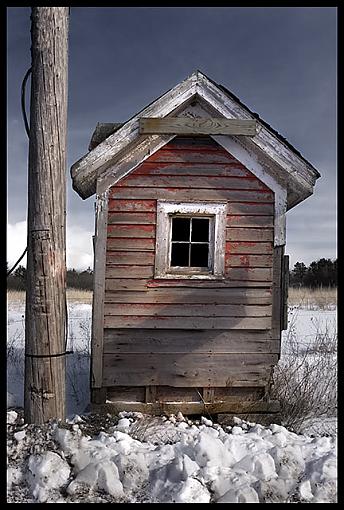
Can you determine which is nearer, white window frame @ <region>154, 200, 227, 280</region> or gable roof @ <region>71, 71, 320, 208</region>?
gable roof @ <region>71, 71, 320, 208</region>

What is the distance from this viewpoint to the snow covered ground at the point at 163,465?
3.66 meters

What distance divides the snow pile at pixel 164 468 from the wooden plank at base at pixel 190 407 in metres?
0.93

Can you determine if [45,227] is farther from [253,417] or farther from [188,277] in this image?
[253,417]

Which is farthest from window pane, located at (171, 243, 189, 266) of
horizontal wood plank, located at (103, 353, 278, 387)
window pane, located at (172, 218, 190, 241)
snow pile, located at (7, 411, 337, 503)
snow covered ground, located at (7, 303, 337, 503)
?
snow pile, located at (7, 411, 337, 503)

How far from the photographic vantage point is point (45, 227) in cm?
437

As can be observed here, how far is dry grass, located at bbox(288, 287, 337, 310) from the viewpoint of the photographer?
18.2 m

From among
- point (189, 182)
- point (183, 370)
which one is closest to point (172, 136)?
point (189, 182)

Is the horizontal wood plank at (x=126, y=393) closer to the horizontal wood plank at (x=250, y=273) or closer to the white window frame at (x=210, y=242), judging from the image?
the white window frame at (x=210, y=242)

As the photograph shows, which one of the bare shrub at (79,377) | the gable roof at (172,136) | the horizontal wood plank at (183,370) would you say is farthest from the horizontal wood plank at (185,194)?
the bare shrub at (79,377)

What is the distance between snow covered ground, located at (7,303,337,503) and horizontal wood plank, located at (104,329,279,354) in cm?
96

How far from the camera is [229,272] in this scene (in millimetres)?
5574

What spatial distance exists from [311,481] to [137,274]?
278 cm

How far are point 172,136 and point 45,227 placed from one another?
201 centimetres

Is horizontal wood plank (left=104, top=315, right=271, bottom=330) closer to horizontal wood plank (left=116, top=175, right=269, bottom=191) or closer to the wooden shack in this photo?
the wooden shack
